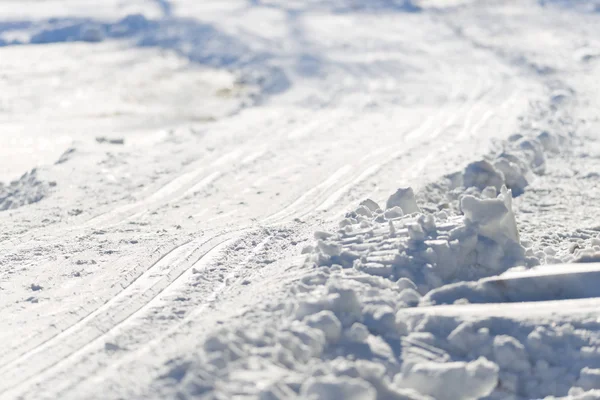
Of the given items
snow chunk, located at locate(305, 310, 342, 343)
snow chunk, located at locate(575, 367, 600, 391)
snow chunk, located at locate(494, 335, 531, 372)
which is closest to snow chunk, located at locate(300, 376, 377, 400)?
snow chunk, located at locate(305, 310, 342, 343)

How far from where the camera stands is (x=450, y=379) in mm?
4594

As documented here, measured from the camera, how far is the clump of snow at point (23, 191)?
31.5 ft

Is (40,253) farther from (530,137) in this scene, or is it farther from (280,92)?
(280,92)

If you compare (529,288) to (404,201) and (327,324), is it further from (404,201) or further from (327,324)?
(404,201)

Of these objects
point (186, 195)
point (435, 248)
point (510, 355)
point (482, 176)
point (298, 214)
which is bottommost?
point (186, 195)

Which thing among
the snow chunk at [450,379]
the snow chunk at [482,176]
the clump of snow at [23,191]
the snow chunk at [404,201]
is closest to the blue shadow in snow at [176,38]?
the clump of snow at [23,191]

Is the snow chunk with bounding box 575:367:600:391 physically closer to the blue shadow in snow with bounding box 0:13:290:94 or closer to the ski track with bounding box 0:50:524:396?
the ski track with bounding box 0:50:524:396

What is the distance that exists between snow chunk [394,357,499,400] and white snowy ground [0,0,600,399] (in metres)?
0.01

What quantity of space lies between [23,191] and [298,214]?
332 cm

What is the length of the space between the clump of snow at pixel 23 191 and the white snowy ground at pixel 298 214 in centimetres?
3

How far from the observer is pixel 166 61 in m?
18.5

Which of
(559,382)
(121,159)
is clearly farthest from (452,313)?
(121,159)

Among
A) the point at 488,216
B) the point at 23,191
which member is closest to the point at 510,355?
the point at 488,216

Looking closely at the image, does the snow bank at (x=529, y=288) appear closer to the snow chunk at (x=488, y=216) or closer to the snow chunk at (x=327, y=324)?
the snow chunk at (x=488, y=216)
